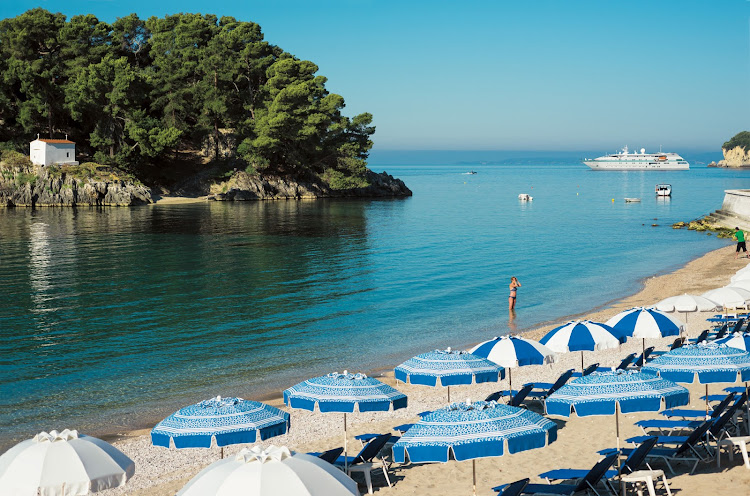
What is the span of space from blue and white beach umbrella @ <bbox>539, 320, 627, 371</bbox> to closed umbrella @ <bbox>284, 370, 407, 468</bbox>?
15.4 ft

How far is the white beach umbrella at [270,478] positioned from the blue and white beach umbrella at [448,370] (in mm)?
5319

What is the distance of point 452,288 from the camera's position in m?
34.6

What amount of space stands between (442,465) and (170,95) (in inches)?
3280

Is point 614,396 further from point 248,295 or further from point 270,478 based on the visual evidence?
point 248,295

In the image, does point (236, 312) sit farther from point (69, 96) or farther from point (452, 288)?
point (69, 96)

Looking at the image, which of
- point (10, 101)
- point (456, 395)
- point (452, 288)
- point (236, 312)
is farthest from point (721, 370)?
point (10, 101)

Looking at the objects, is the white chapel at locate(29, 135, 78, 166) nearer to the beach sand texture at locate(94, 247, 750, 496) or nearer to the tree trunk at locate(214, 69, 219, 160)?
the tree trunk at locate(214, 69, 219, 160)

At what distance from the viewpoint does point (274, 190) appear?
318ft

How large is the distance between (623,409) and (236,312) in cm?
2106

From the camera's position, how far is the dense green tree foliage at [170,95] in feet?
272

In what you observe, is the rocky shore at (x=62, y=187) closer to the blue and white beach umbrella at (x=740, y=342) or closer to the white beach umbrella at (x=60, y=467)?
the blue and white beach umbrella at (x=740, y=342)

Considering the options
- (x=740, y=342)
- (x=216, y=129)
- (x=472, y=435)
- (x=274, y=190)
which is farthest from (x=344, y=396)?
(x=216, y=129)

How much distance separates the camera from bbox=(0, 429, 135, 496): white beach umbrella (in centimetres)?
743

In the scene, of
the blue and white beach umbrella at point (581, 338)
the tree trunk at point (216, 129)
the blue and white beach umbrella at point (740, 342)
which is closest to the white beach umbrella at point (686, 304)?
the blue and white beach umbrella at point (581, 338)
